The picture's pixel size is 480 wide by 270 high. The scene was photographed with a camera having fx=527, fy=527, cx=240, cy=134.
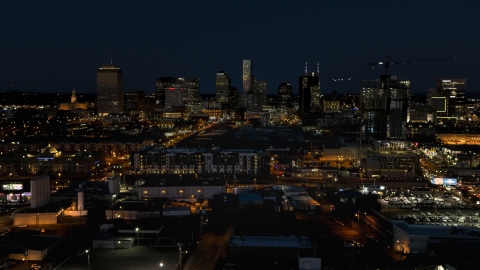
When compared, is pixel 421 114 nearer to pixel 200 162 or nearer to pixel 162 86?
pixel 200 162

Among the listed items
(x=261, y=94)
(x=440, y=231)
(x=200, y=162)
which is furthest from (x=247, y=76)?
(x=440, y=231)

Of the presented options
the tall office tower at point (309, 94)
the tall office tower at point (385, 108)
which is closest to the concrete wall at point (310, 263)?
the tall office tower at point (385, 108)

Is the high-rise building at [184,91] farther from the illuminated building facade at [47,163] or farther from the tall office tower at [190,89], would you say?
the illuminated building facade at [47,163]

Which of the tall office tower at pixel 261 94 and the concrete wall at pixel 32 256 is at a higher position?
the tall office tower at pixel 261 94

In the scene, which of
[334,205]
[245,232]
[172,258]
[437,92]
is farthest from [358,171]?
[437,92]

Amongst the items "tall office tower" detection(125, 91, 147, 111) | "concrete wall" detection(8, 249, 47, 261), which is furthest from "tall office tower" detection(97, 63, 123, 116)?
"concrete wall" detection(8, 249, 47, 261)

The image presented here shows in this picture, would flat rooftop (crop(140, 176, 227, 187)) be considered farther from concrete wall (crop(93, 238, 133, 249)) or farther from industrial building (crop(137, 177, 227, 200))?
concrete wall (crop(93, 238, 133, 249))

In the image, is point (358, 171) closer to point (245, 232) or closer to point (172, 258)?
point (245, 232)
